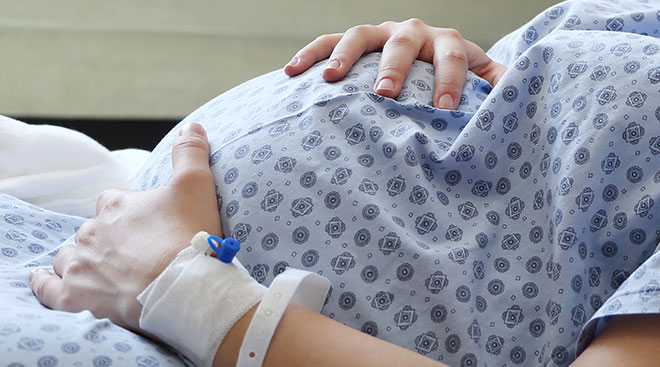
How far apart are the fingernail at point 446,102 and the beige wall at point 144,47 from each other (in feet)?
4.63

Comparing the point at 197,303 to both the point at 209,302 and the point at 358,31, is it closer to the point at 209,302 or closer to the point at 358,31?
the point at 209,302

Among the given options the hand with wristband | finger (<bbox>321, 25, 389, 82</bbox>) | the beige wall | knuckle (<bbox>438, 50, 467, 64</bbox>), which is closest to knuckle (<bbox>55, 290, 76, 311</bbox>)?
the hand with wristband

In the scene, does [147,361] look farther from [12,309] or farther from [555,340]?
[555,340]

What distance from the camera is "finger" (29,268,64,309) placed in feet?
1.99

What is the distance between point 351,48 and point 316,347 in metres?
0.36

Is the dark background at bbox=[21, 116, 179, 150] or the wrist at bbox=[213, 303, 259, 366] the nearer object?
the wrist at bbox=[213, 303, 259, 366]

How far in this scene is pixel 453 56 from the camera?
77 centimetres

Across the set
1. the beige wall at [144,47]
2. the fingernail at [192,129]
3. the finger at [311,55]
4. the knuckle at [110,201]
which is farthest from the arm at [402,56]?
the beige wall at [144,47]

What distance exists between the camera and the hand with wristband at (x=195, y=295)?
20.1 inches

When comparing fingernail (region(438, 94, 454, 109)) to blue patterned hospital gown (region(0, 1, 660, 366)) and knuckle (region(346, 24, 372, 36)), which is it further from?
knuckle (region(346, 24, 372, 36))

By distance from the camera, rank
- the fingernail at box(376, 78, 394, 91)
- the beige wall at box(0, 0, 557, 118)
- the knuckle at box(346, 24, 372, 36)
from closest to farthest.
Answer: the fingernail at box(376, 78, 394, 91), the knuckle at box(346, 24, 372, 36), the beige wall at box(0, 0, 557, 118)

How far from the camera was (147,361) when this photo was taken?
52 cm

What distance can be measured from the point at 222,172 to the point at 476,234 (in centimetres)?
23

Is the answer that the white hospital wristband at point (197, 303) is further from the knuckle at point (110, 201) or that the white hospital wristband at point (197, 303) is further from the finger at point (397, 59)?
the finger at point (397, 59)
